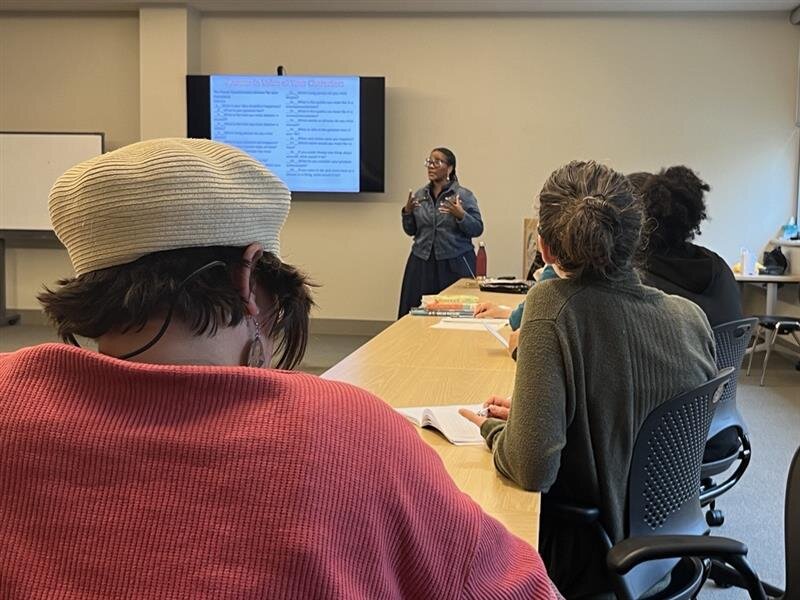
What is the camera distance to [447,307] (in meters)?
3.51

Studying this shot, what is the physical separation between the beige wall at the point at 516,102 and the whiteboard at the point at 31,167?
1.64 ft

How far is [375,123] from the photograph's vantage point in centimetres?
650

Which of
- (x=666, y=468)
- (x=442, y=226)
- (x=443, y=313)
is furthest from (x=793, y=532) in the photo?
(x=442, y=226)

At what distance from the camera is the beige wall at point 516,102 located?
6367 millimetres

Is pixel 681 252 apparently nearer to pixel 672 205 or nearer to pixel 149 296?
pixel 672 205

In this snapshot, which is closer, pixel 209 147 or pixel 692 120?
pixel 209 147

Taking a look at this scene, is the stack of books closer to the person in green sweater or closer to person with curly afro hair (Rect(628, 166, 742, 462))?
person with curly afro hair (Rect(628, 166, 742, 462))

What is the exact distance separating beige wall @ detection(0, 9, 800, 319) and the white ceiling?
0.37 ft

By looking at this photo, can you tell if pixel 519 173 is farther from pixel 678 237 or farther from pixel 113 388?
pixel 113 388

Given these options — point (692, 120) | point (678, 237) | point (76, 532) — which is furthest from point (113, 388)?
point (692, 120)

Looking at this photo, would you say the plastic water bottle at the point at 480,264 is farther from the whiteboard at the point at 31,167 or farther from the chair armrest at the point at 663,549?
the chair armrest at the point at 663,549

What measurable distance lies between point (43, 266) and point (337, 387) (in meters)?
7.37

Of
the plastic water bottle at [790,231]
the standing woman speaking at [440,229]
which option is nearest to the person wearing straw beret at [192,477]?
the standing woman speaking at [440,229]

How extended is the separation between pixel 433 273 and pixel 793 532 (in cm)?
445
